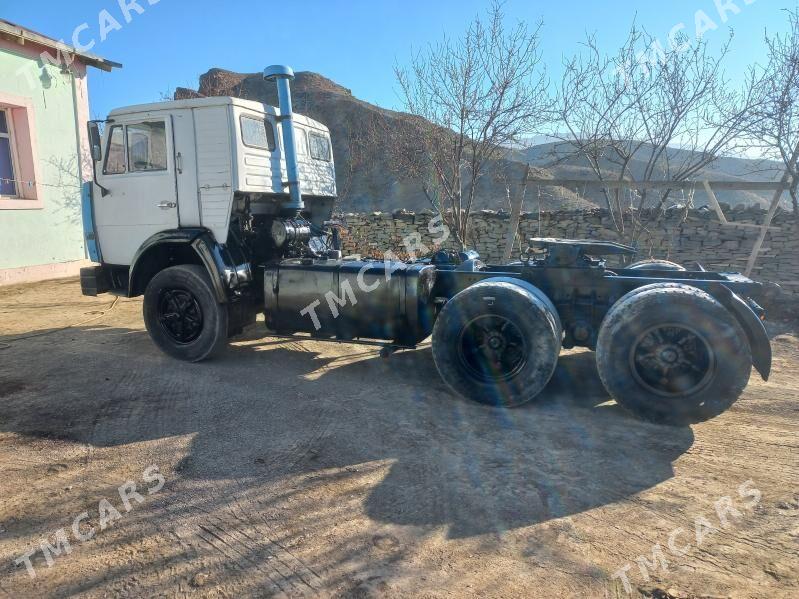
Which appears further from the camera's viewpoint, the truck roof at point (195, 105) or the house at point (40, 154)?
the house at point (40, 154)

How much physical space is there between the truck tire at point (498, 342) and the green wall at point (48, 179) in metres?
10.6

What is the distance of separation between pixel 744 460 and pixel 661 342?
101cm

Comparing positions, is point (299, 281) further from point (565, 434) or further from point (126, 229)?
point (565, 434)

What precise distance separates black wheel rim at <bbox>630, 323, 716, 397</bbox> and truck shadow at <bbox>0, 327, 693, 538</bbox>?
1.11ft

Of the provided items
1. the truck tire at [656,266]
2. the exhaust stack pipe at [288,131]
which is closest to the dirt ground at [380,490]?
the truck tire at [656,266]

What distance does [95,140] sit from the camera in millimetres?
5852

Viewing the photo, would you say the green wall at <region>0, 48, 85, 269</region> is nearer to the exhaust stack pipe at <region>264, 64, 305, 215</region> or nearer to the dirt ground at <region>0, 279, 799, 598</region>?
the dirt ground at <region>0, 279, 799, 598</region>

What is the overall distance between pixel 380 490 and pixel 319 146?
17.0 ft

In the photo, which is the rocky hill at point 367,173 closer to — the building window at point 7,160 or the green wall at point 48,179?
the green wall at point 48,179

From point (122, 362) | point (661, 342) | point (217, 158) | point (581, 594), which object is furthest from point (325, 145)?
point (581, 594)

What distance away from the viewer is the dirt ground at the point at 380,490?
2.49m

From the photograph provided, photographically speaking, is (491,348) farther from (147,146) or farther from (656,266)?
(147,146)

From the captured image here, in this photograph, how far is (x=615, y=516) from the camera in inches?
116

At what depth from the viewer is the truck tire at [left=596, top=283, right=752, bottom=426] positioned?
394 centimetres
